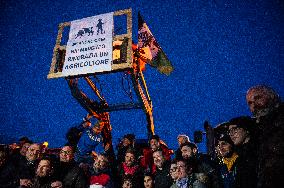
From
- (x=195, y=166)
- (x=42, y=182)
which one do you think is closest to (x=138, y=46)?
(x=195, y=166)

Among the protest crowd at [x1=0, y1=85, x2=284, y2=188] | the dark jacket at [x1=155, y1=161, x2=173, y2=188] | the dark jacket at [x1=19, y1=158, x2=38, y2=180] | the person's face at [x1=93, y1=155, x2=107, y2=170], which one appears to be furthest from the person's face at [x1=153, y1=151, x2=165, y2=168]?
the dark jacket at [x1=19, y1=158, x2=38, y2=180]

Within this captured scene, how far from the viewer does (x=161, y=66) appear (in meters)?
7.94

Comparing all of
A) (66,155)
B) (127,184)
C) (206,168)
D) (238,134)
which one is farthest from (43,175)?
(238,134)

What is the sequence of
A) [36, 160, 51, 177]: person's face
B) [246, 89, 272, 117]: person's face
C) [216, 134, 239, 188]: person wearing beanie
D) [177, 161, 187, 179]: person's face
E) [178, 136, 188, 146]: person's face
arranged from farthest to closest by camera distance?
1. [178, 136, 188, 146]: person's face
2. [36, 160, 51, 177]: person's face
3. [177, 161, 187, 179]: person's face
4. [216, 134, 239, 188]: person wearing beanie
5. [246, 89, 272, 117]: person's face

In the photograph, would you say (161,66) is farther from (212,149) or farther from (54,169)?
(54,169)

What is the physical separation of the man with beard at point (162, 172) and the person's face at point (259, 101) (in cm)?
284

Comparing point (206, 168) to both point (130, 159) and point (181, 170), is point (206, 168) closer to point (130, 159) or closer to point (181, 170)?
point (181, 170)

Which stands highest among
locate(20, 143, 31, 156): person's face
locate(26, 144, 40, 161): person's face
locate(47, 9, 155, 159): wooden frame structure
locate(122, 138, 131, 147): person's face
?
locate(47, 9, 155, 159): wooden frame structure

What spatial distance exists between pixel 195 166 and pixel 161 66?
3249 millimetres

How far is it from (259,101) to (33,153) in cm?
579

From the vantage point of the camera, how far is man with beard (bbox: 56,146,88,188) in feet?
20.8

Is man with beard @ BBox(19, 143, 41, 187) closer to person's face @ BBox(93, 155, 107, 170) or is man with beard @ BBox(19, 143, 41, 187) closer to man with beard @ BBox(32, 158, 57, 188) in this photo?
man with beard @ BBox(32, 158, 57, 188)

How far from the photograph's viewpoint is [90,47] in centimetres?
679

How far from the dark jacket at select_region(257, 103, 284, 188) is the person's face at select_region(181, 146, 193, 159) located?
2.97 m
